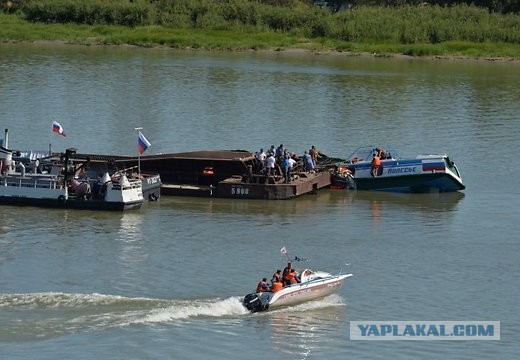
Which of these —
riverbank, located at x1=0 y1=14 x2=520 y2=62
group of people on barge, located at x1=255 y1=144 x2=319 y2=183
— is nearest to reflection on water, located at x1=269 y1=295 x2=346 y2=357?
group of people on barge, located at x1=255 y1=144 x2=319 y2=183

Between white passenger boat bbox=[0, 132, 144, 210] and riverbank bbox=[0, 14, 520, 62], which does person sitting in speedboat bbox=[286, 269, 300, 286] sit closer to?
white passenger boat bbox=[0, 132, 144, 210]

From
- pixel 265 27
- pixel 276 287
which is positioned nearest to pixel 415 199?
pixel 276 287

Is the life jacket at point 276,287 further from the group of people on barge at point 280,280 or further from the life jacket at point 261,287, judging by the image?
the life jacket at point 261,287

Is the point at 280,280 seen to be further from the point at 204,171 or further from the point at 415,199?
the point at 415,199

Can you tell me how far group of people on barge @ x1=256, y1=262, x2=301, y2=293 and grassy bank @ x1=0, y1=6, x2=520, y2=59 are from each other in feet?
241

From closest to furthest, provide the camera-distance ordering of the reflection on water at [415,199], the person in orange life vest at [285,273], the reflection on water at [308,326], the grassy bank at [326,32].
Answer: the reflection on water at [308,326] → the person in orange life vest at [285,273] → the reflection on water at [415,199] → the grassy bank at [326,32]

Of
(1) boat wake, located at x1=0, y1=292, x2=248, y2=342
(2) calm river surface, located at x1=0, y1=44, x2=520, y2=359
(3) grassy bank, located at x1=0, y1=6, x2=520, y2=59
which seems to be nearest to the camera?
(1) boat wake, located at x1=0, y1=292, x2=248, y2=342

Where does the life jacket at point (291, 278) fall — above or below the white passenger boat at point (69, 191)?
below

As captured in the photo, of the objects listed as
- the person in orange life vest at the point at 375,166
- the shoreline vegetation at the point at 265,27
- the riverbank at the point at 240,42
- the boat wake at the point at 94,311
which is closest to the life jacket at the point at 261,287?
the boat wake at the point at 94,311

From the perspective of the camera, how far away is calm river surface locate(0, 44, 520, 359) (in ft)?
121

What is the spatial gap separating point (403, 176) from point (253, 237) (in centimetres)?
1110

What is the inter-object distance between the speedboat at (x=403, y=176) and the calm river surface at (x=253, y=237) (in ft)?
2.25

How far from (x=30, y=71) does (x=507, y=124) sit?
34503mm

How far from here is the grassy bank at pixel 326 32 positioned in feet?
372
